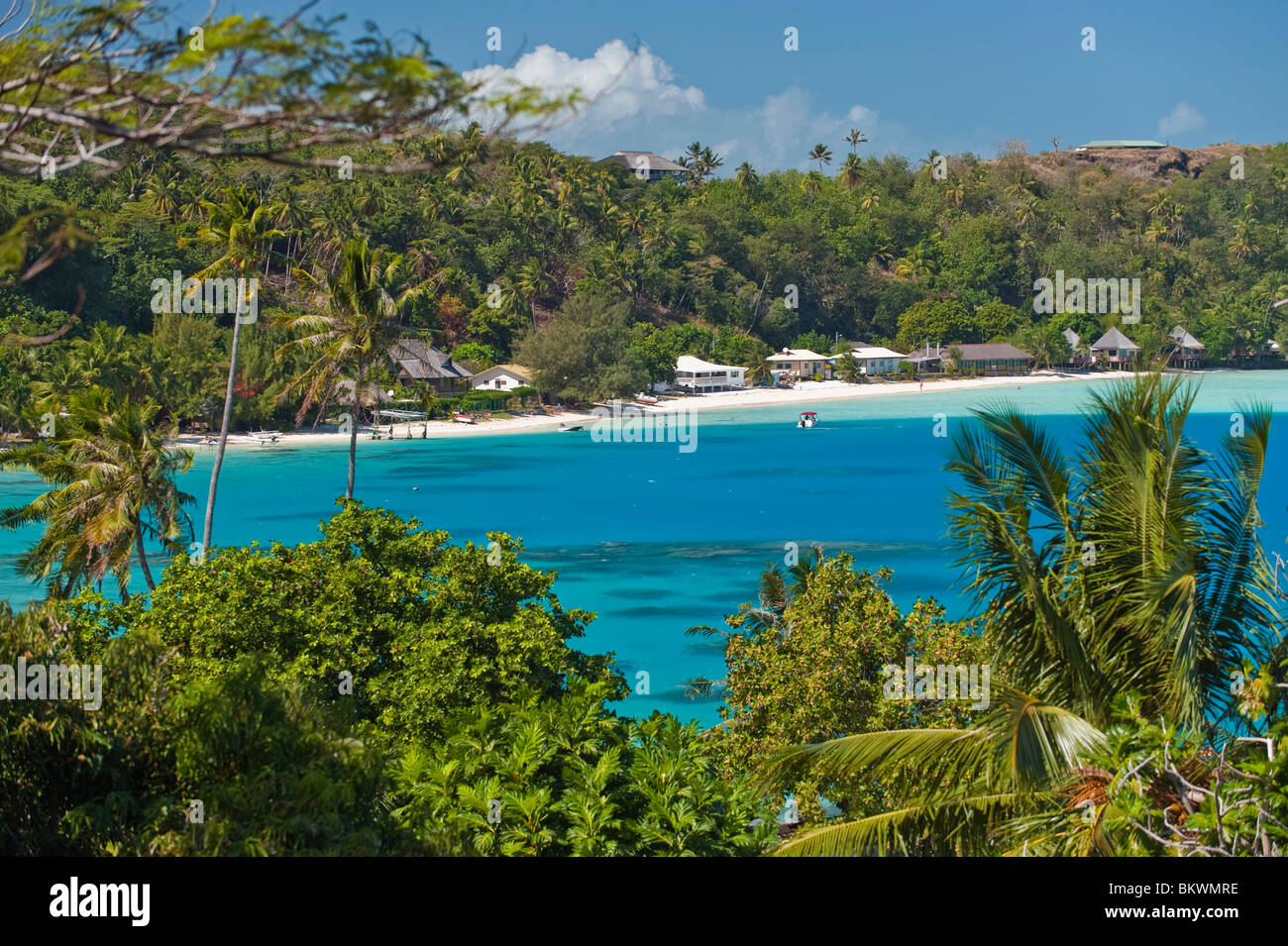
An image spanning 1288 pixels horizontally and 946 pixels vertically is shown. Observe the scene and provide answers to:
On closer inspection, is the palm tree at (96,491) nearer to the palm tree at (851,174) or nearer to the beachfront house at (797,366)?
the beachfront house at (797,366)

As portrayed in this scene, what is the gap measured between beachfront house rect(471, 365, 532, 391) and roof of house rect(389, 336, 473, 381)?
27.4 inches

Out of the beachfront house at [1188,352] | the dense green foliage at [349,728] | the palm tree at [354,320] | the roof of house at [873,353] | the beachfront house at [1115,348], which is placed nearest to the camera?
the dense green foliage at [349,728]

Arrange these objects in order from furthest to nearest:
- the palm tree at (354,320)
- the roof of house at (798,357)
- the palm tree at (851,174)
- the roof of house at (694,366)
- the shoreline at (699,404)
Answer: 1. the palm tree at (851,174)
2. the roof of house at (798,357)
3. the roof of house at (694,366)
4. the shoreline at (699,404)
5. the palm tree at (354,320)

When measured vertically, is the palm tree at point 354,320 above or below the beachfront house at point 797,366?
below

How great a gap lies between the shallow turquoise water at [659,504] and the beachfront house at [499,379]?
717cm

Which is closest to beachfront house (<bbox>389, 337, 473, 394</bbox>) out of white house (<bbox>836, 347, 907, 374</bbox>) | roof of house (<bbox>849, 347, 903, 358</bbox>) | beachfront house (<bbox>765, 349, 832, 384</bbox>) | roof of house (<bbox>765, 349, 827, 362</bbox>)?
beachfront house (<bbox>765, 349, 832, 384</bbox>)

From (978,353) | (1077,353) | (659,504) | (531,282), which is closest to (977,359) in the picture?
(978,353)

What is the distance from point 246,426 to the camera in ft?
182

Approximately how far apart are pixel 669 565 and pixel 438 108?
29386 millimetres

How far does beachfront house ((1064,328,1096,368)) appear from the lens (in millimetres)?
92312

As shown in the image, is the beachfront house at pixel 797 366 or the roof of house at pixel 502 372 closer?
the roof of house at pixel 502 372

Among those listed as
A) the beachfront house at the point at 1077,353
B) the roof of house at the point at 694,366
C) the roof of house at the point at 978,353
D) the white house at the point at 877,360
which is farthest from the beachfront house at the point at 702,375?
the beachfront house at the point at 1077,353

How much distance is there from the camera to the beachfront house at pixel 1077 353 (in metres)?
92.3
